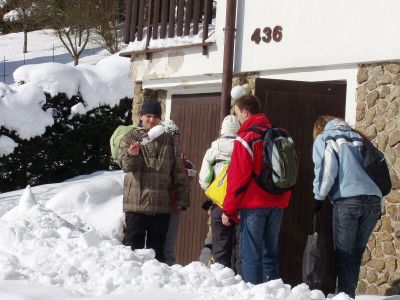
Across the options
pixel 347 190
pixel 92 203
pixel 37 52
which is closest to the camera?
pixel 347 190

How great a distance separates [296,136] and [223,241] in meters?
1.40

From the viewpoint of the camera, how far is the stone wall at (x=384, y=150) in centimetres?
680

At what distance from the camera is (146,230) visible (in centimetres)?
624

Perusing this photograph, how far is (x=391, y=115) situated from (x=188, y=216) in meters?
3.51

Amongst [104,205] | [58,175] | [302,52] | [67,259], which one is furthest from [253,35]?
[58,175]

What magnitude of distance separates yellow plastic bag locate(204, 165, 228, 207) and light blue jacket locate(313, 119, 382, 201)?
73 centimetres

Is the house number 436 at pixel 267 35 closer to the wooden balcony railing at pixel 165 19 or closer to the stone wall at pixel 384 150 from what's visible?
the wooden balcony railing at pixel 165 19

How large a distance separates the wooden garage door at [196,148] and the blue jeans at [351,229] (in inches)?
153

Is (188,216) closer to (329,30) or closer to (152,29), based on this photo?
(152,29)

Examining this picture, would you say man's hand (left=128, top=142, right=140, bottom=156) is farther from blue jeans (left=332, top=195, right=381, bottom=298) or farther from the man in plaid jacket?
blue jeans (left=332, top=195, right=381, bottom=298)

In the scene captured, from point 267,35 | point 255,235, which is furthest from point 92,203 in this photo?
point 255,235

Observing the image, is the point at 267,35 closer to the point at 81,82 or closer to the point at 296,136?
the point at 296,136

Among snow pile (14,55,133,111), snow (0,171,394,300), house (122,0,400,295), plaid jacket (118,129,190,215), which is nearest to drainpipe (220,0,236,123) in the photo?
house (122,0,400,295)

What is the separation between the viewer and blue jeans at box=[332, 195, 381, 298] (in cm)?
543
